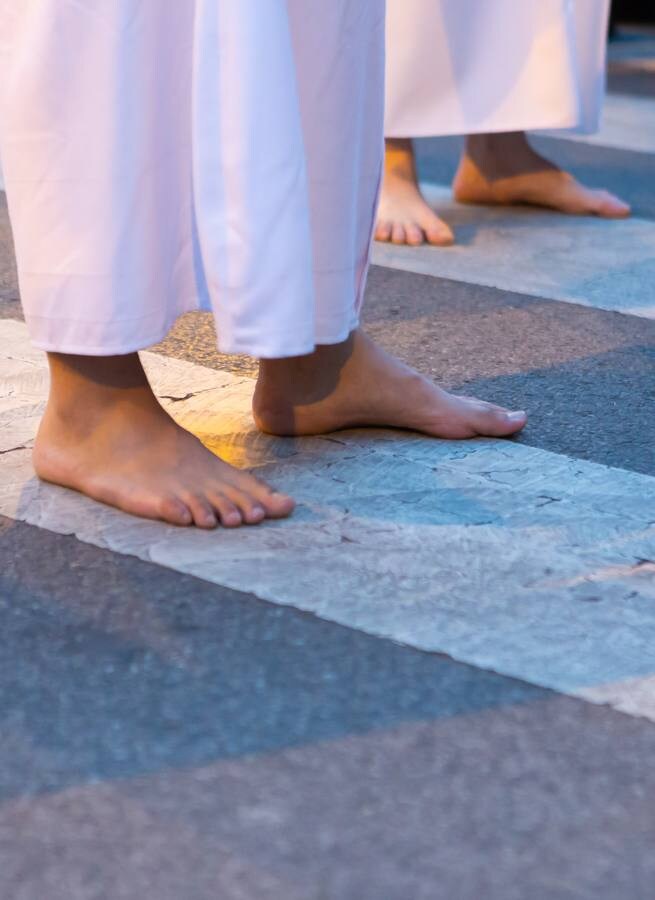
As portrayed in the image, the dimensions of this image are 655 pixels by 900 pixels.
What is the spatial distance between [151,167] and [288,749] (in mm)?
547

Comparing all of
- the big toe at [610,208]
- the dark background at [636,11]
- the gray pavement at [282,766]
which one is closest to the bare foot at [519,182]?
the big toe at [610,208]

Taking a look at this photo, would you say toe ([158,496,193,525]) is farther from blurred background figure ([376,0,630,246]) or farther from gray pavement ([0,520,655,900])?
blurred background figure ([376,0,630,246])

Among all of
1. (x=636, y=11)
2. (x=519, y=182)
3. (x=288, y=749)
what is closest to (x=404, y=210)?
(x=519, y=182)

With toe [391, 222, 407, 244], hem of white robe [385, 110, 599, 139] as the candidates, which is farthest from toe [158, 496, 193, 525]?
hem of white robe [385, 110, 599, 139]

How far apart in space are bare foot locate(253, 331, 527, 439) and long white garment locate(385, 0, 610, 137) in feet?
3.82

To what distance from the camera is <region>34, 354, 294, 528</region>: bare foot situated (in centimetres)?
130

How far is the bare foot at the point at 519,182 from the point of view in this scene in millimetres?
2773

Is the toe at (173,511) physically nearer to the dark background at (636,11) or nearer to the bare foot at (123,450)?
the bare foot at (123,450)

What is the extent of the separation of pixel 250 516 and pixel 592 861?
0.53 meters

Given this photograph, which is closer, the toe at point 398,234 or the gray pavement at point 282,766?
the gray pavement at point 282,766

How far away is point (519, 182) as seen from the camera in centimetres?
282

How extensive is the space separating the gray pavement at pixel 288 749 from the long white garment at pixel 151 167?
0.19m

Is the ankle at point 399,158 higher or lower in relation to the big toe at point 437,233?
higher

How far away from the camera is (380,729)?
957 mm
